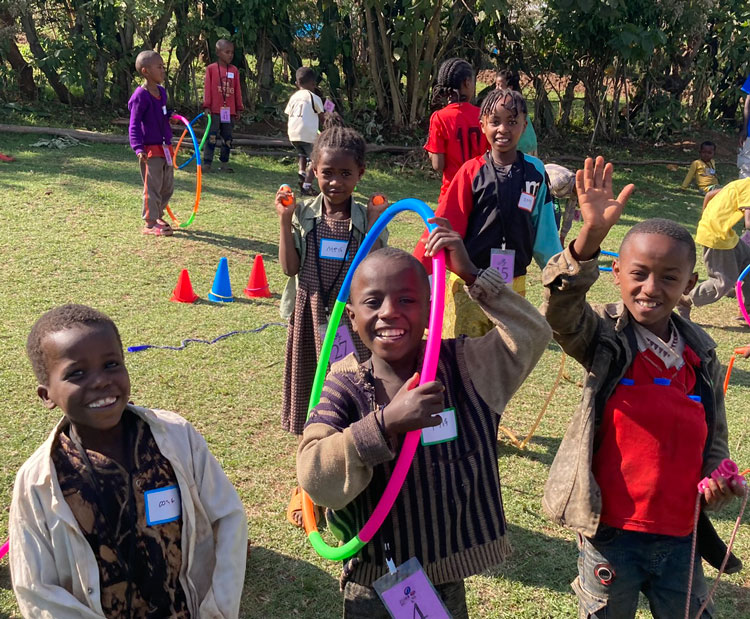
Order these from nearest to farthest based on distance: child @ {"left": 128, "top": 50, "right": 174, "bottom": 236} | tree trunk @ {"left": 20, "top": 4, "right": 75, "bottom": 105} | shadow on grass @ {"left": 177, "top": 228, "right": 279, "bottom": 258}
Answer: child @ {"left": 128, "top": 50, "right": 174, "bottom": 236} < shadow on grass @ {"left": 177, "top": 228, "right": 279, "bottom": 258} < tree trunk @ {"left": 20, "top": 4, "right": 75, "bottom": 105}

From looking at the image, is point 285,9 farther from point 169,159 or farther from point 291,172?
point 169,159

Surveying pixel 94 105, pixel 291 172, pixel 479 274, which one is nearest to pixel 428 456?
pixel 479 274

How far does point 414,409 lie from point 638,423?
936 mm

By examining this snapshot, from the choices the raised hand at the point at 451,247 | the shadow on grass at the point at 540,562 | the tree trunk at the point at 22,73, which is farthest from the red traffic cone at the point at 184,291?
the tree trunk at the point at 22,73

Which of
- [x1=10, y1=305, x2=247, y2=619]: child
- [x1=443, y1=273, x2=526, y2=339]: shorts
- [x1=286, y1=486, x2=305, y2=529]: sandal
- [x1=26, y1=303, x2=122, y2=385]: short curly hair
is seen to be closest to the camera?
[x1=10, y1=305, x2=247, y2=619]: child

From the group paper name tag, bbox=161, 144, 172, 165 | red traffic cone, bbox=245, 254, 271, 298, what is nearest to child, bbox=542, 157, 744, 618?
red traffic cone, bbox=245, 254, 271, 298

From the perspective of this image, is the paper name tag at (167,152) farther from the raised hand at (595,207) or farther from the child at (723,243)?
the raised hand at (595,207)

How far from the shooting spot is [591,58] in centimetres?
1473

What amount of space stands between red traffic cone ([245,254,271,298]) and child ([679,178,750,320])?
3850 millimetres

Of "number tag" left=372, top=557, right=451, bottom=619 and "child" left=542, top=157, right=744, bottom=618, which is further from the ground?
"child" left=542, top=157, right=744, bottom=618

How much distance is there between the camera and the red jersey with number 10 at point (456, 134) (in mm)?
5906

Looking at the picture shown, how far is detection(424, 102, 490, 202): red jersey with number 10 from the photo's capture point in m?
5.91

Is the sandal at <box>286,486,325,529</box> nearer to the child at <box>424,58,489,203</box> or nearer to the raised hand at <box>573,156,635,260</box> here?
the raised hand at <box>573,156,635,260</box>

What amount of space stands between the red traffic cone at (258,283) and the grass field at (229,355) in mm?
113
